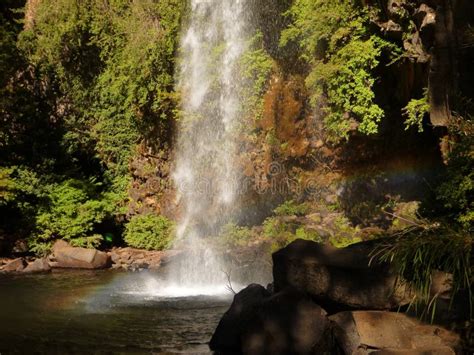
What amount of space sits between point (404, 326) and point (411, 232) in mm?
1268

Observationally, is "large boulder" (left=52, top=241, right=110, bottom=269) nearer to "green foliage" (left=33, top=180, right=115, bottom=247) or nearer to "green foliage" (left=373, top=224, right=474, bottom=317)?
"green foliage" (left=33, top=180, right=115, bottom=247)

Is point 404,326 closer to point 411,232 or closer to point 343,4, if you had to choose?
point 411,232

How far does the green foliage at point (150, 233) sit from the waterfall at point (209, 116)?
582 millimetres

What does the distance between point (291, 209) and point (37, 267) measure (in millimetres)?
8954

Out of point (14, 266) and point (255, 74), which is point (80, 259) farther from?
point (255, 74)

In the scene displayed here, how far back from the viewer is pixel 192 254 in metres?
15.0

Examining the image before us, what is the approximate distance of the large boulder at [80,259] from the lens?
16.8 meters

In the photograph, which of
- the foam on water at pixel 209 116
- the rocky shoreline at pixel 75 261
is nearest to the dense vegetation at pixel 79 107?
the rocky shoreline at pixel 75 261

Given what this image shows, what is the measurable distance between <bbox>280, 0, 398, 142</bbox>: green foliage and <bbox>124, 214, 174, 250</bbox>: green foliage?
7864mm

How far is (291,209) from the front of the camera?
17281 millimetres

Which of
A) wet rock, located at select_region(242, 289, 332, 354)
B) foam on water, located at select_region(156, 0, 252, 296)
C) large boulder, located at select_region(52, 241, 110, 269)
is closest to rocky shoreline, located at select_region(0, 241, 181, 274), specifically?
large boulder, located at select_region(52, 241, 110, 269)

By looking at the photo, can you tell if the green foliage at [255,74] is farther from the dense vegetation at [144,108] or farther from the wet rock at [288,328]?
the wet rock at [288,328]

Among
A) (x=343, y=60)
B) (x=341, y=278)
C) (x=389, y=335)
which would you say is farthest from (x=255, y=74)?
(x=389, y=335)

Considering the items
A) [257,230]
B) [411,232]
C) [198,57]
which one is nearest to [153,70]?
[198,57]
